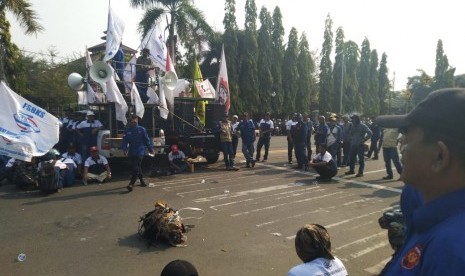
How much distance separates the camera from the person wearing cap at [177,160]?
11312 millimetres

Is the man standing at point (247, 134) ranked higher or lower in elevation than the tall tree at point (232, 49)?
lower

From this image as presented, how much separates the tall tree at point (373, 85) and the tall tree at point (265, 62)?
65.2ft

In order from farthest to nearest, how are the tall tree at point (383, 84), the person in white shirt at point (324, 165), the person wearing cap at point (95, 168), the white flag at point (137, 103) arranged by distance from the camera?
1. the tall tree at point (383, 84)
2. the white flag at point (137, 103)
3. the person in white shirt at point (324, 165)
4. the person wearing cap at point (95, 168)

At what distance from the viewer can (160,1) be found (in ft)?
75.8

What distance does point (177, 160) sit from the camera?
11453 millimetres

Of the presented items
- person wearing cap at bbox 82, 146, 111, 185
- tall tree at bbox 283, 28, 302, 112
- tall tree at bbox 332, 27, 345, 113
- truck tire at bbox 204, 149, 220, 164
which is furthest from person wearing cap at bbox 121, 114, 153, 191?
tall tree at bbox 332, 27, 345, 113

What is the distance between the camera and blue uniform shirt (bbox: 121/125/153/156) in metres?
9.10

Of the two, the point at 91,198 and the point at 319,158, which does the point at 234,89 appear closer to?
the point at 319,158

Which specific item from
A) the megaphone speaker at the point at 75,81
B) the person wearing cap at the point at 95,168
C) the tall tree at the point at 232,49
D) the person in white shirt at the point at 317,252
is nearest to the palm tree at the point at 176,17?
the tall tree at the point at 232,49

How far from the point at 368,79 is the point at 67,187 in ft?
153

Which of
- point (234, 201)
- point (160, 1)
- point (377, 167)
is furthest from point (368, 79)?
point (234, 201)

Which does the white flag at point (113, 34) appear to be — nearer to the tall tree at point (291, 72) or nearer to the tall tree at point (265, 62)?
the tall tree at point (265, 62)

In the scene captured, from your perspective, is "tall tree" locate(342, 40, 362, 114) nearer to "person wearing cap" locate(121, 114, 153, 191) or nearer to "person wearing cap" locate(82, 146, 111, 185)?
"person wearing cap" locate(82, 146, 111, 185)

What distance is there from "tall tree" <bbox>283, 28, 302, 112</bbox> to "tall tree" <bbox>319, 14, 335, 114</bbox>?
21.2 ft
